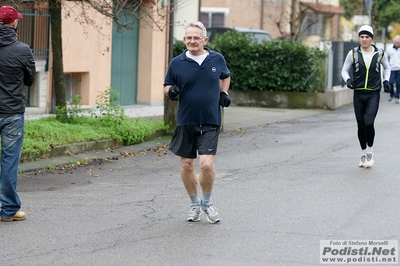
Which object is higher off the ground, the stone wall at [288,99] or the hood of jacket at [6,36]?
the hood of jacket at [6,36]

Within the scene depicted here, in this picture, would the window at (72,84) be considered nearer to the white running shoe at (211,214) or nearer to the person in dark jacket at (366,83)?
the person in dark jacket at (366,83)

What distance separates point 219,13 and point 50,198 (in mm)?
33889

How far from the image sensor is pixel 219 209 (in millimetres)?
8773

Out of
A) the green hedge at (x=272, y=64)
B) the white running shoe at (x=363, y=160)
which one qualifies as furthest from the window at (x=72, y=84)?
the white running shoe at (x=363, y=160)

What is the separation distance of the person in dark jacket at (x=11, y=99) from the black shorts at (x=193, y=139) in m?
1.50

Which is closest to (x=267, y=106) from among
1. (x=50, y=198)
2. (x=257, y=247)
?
(x=50, y=198)

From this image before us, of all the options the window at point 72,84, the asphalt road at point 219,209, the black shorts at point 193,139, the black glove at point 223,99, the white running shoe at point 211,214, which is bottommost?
the asphalt road at point 219,209

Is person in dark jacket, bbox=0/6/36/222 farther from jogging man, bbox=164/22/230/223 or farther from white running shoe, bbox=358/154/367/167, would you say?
white running shoe, bbox=358/154/367/167

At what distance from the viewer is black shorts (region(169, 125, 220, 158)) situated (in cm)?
800

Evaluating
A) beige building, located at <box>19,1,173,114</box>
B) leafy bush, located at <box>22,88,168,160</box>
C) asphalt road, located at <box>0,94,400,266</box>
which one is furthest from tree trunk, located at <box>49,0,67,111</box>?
asphalt road, located at <box>0,94,400,266</box>

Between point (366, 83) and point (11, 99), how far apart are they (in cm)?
558

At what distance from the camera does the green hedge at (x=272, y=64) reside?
2297cm

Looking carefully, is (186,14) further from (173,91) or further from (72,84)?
(173,91)

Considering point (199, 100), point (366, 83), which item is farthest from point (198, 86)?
point (366, 83)
